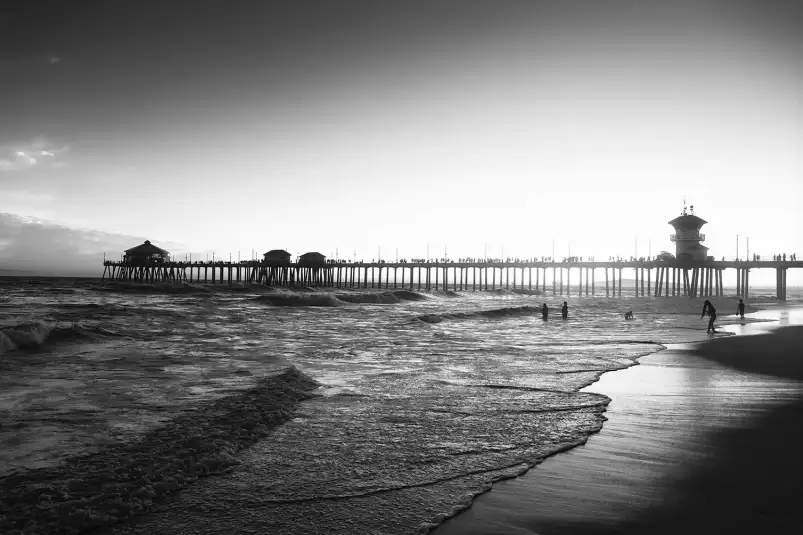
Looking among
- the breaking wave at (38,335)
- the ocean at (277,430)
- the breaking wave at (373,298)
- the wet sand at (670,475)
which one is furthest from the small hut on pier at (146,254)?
the wet sand at (670,475)

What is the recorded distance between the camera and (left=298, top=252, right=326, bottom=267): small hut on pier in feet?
280

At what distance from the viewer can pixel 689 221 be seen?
59406 mm

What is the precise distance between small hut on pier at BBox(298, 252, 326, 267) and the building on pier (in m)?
56.5

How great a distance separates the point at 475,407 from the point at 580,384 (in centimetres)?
284

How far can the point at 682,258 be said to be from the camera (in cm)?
5925

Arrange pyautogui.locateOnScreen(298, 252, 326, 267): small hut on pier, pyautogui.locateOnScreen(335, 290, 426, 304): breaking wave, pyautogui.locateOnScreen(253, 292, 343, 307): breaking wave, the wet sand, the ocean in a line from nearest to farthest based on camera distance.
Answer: the wet sand
the ocean
pyautogui.locateOnScreen(253, 292, 343, 307): breaking wave
pyautogui.locateOnScreen(335, 290, 426, 304): breaking wave
pyautogui.locateOnScreen(298, 252, 326, 267): small hut on pier

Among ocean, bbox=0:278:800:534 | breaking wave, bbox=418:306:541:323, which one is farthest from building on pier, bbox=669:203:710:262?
ocean, bbox=0:278:800:534

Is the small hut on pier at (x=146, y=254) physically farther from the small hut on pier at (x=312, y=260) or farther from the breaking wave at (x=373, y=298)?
the breaking wave at (x=373, y=298)

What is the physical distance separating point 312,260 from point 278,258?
6.18 metres

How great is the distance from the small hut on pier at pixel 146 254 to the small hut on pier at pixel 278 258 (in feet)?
60.2

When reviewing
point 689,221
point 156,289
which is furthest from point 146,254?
point 689,221

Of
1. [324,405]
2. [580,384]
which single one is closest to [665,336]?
[580,384]

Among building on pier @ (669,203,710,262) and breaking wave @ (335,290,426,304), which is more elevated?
building on pier @ (669,203,710,262)

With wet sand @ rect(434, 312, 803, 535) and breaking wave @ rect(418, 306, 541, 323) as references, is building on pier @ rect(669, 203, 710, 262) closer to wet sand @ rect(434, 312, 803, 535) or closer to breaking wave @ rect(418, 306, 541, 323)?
A: breaking wave @ rect(418, 306, 541, 323)
